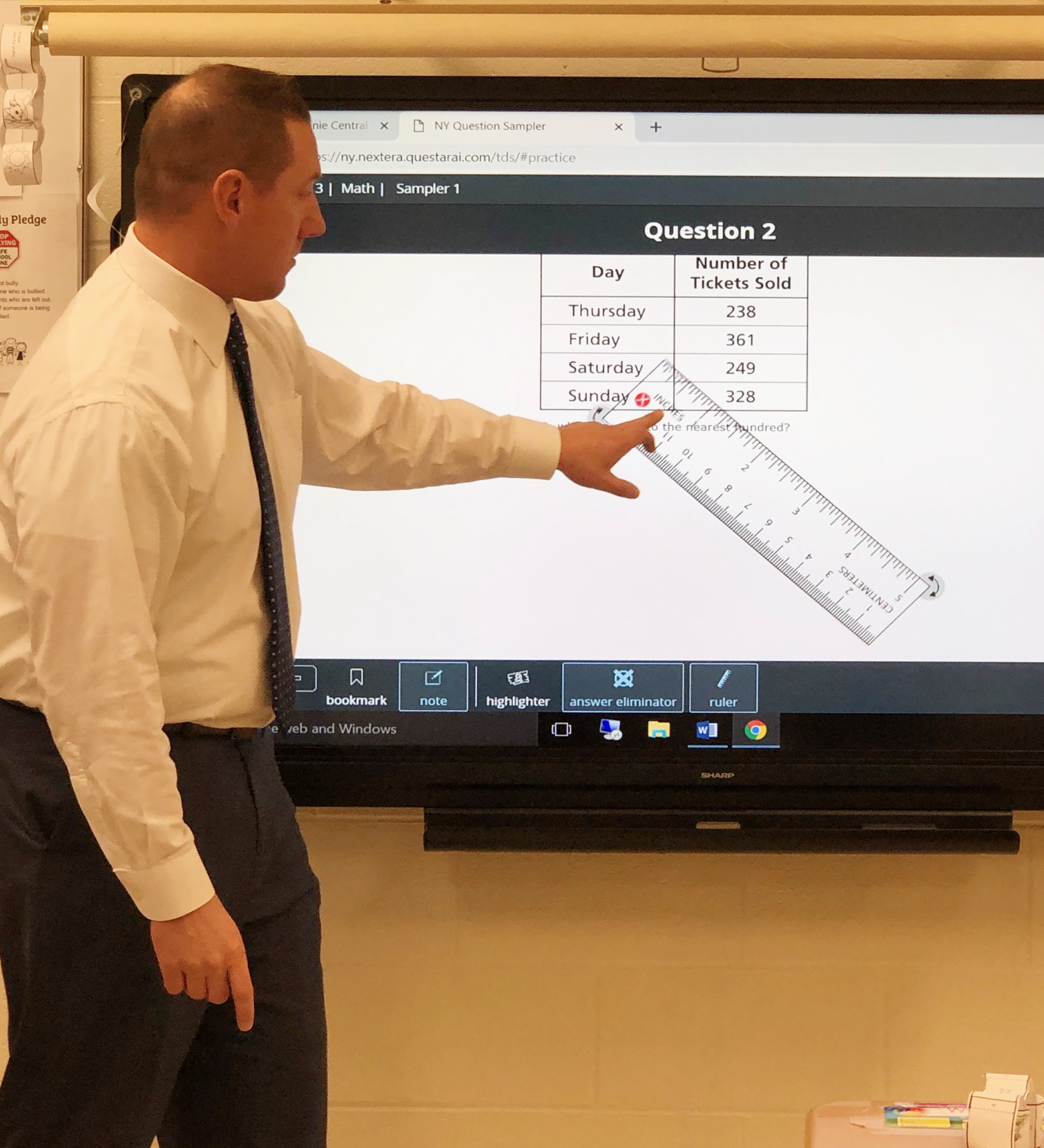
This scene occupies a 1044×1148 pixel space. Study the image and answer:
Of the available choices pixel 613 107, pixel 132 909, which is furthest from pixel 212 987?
pixel 613 107

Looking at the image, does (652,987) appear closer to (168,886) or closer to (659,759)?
(659,759)

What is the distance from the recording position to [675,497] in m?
1.90

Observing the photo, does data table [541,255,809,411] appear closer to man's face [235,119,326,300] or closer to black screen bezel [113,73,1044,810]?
black screen bezel [113,73,1044,810]

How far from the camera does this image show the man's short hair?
130 centimetres

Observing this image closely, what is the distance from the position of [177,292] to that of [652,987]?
1375mm

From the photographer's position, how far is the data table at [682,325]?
6.19ft

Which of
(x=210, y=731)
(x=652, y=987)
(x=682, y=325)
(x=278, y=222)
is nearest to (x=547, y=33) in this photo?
(x=682, y=325)

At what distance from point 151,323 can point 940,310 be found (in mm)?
1230

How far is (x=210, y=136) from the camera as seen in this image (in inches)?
51.3

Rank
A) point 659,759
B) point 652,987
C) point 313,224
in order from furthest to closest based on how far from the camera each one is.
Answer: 1. point 652,987
2. point 659,759
3. point 313,224

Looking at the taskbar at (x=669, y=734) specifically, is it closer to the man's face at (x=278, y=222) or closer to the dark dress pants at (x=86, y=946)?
the dark dress pants at (x=86, y=946)

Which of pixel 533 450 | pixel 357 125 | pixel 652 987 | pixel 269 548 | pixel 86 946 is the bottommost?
pixel 652 987

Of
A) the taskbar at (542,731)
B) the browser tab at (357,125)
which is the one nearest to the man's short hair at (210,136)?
the browser tab at (357,125)

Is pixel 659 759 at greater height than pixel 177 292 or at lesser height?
lesser
